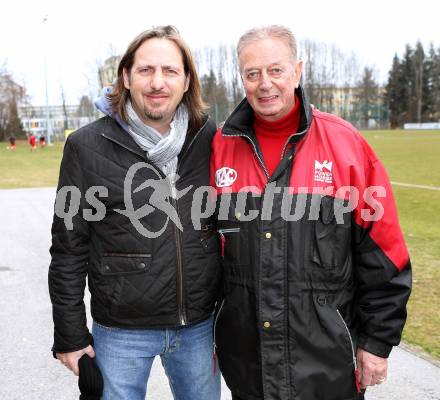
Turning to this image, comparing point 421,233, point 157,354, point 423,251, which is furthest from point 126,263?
point 421,233

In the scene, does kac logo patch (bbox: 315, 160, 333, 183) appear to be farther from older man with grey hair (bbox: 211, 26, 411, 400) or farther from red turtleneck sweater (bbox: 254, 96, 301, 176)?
red turtleneck sweater (bbox: 254, 96, 301, 176)

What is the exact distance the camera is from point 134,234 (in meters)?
2.32

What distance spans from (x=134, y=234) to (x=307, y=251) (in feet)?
2.50

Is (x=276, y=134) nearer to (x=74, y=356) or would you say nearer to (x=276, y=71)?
(x=276, y=71)

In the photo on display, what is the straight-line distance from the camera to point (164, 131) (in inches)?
98.1

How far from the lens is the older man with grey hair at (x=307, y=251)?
7.20 ft

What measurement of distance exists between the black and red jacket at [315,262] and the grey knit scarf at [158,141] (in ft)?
1.10

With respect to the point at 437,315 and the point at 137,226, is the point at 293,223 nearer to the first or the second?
the point at 137,226

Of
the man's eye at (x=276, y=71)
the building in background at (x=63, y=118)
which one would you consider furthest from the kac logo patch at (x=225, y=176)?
the building in background at (x=63, y=118)

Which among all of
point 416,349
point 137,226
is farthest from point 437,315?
Answer: point 137,226

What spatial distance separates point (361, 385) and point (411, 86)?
285 feet

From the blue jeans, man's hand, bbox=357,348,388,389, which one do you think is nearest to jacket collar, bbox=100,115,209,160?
the blue jeans

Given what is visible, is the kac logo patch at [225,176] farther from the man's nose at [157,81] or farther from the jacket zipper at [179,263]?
the man's nose at [157,81]

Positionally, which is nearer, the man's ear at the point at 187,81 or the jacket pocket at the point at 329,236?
the jacket pocket at the point at 329,236
